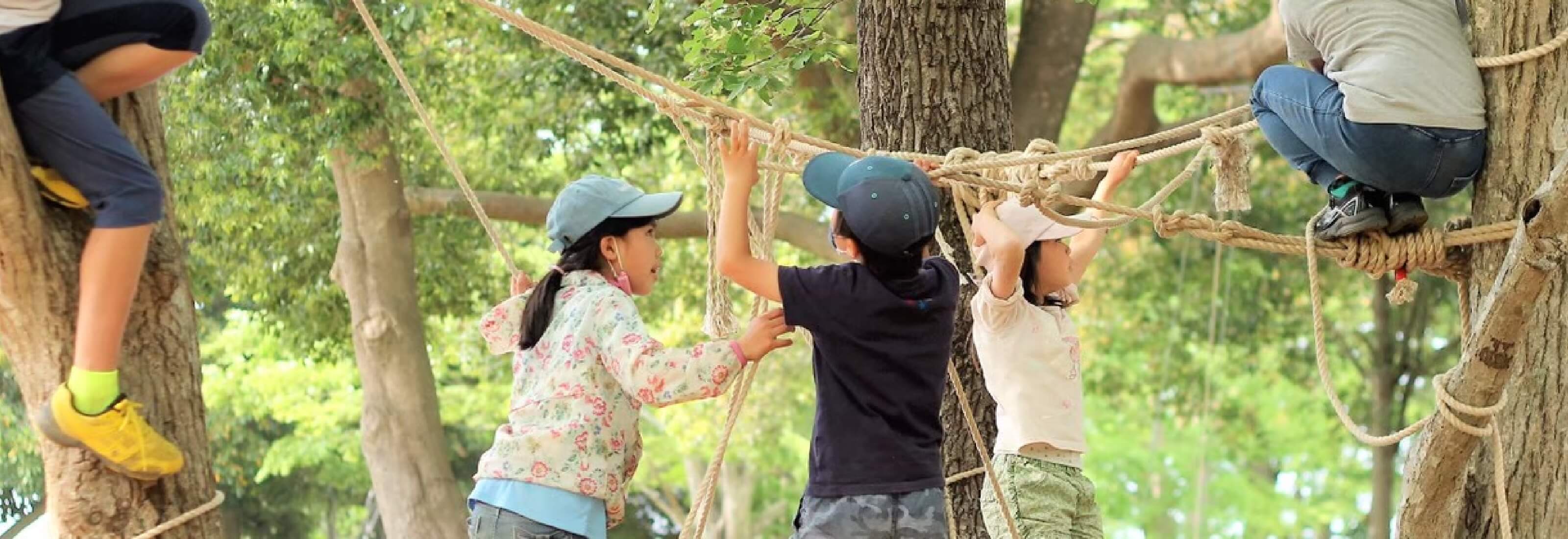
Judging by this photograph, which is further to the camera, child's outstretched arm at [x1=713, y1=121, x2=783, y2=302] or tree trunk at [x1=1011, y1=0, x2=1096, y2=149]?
tree trunk at [x1=1011, y1=0, x2=1096, y2=149]

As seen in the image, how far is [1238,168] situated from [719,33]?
251 centimetres

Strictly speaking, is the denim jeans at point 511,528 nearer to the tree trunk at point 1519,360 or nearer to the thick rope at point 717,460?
the thick rope at point 717,460

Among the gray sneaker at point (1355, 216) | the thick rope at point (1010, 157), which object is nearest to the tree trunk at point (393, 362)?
the thick rope at point (1010, 157)

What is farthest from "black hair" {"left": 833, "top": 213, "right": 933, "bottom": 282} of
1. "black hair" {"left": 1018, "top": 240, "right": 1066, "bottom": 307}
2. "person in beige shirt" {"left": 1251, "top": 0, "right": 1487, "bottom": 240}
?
"black hair" {"left": 1018, "top": 240, "right": 1066, "bottom": 307}

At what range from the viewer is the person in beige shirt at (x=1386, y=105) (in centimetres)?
283

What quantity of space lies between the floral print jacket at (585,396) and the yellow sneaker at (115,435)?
490mm

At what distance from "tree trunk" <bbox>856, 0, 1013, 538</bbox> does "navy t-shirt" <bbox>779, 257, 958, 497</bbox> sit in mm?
1686

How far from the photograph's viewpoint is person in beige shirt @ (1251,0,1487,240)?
2.83 m

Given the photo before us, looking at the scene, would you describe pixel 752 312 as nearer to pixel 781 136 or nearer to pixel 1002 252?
pixel 781 136

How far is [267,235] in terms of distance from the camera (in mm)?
8242

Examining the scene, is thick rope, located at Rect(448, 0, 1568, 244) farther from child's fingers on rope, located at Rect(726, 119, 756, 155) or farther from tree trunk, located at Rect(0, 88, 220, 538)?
tree trunk, located at Rect(0, 88, 220, 538)

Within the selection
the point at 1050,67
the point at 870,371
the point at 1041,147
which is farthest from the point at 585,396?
the point at 1050,67

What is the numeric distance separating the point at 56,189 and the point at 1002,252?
163 centimetres

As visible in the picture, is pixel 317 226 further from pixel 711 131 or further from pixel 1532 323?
pixel 1532 323
